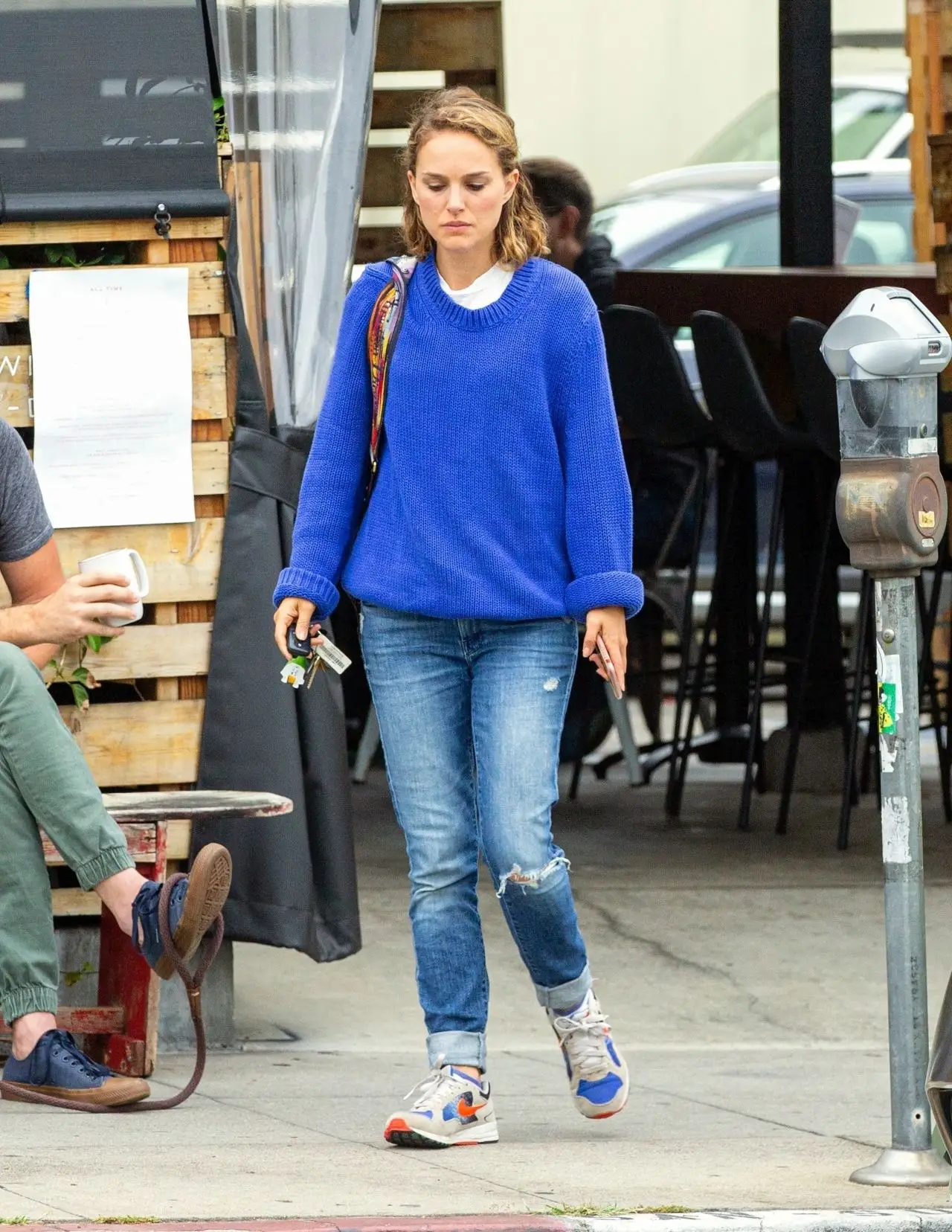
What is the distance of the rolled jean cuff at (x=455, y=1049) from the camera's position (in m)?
4.03

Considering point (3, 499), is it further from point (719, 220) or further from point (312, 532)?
point (719, 220)

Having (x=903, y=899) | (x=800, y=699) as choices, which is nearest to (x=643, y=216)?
(x=800, y=699)

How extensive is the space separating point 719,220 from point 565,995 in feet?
22.3

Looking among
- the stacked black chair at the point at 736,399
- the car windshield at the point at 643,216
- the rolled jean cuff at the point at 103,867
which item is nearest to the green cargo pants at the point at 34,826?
the rolled jean cuff at the point at 103,867

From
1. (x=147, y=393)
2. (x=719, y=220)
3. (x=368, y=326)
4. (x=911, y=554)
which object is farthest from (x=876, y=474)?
(x=719, y=220)

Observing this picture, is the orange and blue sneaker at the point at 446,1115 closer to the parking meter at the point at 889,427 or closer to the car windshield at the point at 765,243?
the parking meter at the point at 889,427

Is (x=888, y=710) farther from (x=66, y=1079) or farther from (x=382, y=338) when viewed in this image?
(x=66, y=1079)

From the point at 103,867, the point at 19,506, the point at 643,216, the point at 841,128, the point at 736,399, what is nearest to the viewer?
the point at 103,867

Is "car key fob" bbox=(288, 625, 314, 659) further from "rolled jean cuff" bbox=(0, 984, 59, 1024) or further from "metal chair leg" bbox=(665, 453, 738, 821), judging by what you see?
"metal chair leg" bbox=(665, 453, 738, 821)

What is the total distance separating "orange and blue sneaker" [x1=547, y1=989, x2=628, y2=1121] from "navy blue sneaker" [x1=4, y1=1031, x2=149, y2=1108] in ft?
2.66

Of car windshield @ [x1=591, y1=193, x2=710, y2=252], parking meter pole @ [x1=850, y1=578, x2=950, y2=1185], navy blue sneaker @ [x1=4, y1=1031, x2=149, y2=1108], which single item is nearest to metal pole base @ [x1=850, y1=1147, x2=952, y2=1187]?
parking meter pole @ [x1=850, y1=578, x2=950, y2=1185]

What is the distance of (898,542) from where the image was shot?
372 centimetres

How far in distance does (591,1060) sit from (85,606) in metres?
1.20

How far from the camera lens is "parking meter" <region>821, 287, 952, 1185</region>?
371cm
